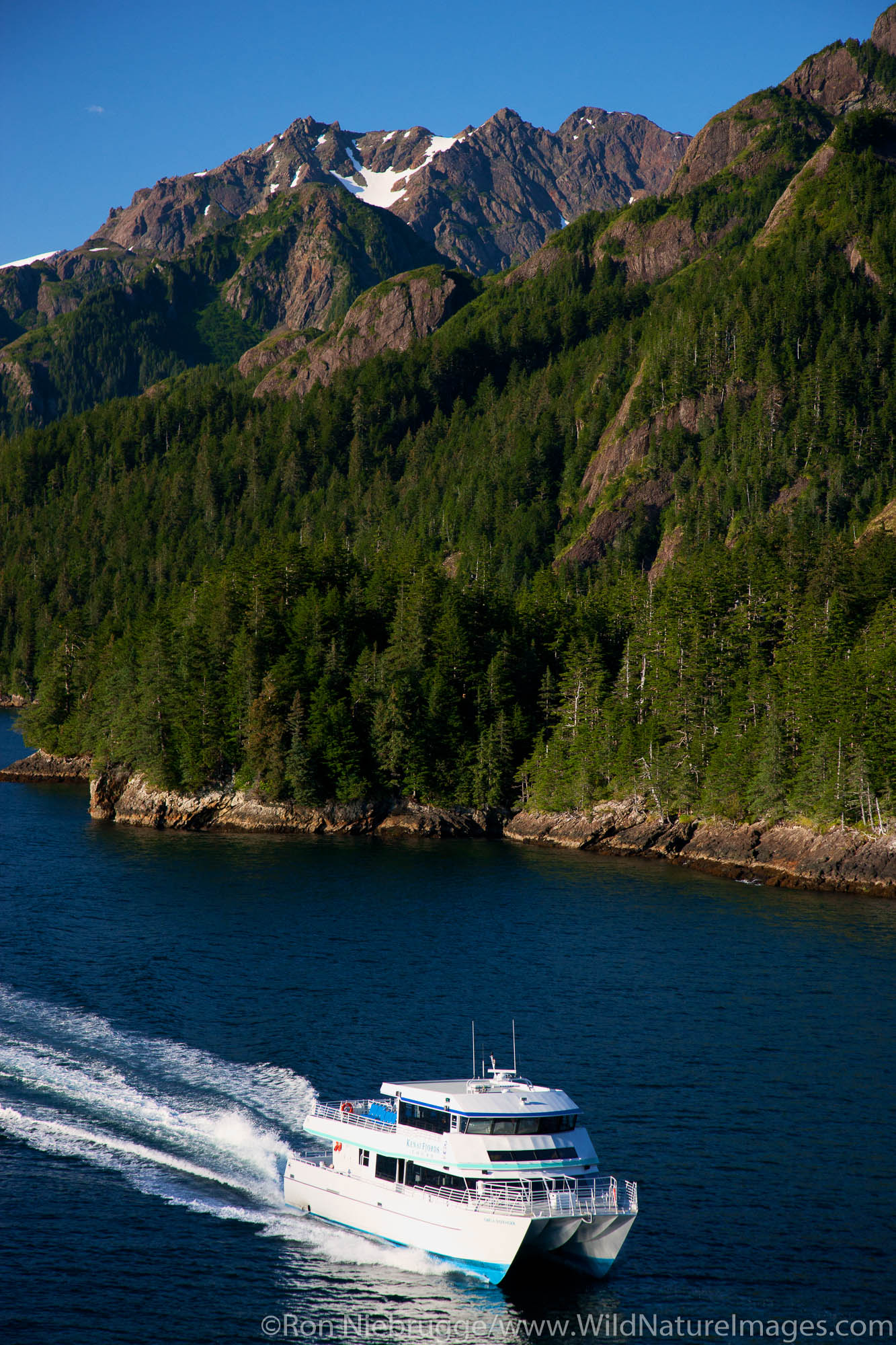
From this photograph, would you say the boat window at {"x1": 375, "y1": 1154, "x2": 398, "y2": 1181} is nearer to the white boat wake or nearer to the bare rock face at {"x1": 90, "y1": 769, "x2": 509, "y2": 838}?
the white boat wake

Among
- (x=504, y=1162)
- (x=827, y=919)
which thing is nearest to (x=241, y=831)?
(x=827, y=919)

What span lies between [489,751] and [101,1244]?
8416 cm

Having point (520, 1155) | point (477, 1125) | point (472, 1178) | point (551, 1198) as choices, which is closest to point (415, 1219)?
point (472, 1178)

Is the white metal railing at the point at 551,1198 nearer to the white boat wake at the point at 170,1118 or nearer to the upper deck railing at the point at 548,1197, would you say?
the upper deck railing at the point at 548,1197

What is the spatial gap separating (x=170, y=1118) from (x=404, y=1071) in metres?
10.5

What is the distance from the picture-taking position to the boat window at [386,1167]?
36.4 meters

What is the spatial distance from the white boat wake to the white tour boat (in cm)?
114

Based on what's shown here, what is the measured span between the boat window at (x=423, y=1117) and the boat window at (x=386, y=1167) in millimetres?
1238

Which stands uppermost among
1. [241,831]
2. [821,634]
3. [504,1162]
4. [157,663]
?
[821,634]

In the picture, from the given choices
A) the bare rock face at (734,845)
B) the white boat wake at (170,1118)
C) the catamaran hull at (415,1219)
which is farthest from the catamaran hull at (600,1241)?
the bare rock face at (734,845)

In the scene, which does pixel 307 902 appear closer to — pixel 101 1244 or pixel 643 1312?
pixel 101 1244

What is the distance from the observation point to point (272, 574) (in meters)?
133

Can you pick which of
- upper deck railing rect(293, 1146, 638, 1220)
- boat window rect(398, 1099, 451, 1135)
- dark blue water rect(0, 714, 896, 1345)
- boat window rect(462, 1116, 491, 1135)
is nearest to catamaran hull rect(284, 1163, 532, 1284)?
upper deck railing rect(293, 1146, 638, 1220)

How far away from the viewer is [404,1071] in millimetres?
Answer: 47938
